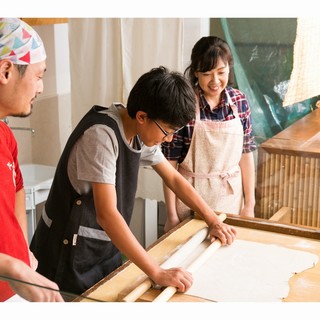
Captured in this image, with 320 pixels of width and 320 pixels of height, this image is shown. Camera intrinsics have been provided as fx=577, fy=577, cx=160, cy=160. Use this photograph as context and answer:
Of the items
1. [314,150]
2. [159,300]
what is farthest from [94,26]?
[159,300]

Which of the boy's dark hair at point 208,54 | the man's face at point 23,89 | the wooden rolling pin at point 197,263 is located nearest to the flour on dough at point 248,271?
the wooden rolling pin at point 197,263

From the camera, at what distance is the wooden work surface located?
1088 mm

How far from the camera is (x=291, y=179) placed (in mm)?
1490

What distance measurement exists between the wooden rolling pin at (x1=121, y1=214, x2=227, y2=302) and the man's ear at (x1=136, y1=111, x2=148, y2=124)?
11.7 inches

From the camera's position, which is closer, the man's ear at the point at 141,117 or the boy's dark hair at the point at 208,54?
the man's ear at the point at 141,117

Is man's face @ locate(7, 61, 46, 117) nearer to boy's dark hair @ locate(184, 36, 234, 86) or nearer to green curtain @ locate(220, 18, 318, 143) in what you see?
boy's dark hair @ locate(184, 36, 234, 86)

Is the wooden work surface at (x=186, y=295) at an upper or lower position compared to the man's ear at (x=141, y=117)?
lower

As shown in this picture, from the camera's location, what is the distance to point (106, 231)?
119 cm

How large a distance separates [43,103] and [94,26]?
1.45 feet

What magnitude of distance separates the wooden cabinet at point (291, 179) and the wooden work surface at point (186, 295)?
0.07 m

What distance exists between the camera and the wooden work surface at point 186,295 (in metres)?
1.09

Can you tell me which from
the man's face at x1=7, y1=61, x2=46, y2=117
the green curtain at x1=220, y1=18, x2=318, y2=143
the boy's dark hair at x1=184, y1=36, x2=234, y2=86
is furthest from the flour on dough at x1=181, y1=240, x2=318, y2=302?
the green curtain at x1=220, y1=18, x2=318, y2=143

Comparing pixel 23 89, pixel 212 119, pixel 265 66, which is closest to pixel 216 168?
pixel 212 119

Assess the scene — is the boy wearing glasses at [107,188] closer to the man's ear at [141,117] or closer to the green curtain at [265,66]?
the man's ear at [141,117]
